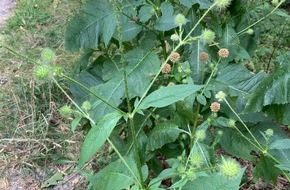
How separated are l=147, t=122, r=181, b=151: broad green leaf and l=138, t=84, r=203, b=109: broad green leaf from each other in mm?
594

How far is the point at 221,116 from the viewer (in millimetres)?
2049

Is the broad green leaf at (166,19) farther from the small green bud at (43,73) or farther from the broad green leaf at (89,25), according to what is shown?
the small green bud at (43,73)

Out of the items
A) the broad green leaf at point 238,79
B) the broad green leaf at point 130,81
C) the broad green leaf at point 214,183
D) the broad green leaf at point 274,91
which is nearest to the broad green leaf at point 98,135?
the broad green leaf at point 214,183

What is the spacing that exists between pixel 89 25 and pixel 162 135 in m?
0.59

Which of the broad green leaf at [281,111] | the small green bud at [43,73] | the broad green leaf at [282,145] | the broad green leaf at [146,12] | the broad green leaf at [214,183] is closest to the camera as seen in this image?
the small green bud at [43,73]

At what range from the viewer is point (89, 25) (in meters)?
2.11

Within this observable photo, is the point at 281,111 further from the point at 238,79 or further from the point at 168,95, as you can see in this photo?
the point at 168,95

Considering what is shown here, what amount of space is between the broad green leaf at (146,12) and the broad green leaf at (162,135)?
44 centimetres

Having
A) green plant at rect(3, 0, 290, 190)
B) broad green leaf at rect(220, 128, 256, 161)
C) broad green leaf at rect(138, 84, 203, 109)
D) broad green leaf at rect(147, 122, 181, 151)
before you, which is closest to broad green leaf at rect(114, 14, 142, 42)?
green plant at rect(3, 0, 290, 190)

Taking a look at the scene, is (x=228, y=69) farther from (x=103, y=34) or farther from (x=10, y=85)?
(x=10, y=85)

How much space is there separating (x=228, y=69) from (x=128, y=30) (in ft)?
1.48

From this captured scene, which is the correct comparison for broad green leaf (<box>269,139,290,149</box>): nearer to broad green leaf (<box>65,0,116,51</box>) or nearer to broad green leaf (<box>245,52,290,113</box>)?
broad green leaf (<box>245,52,290,113</box>)

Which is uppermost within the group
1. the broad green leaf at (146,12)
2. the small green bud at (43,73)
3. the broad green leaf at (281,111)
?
the small green bud at (43,73)

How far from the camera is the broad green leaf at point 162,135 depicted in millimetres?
1914
